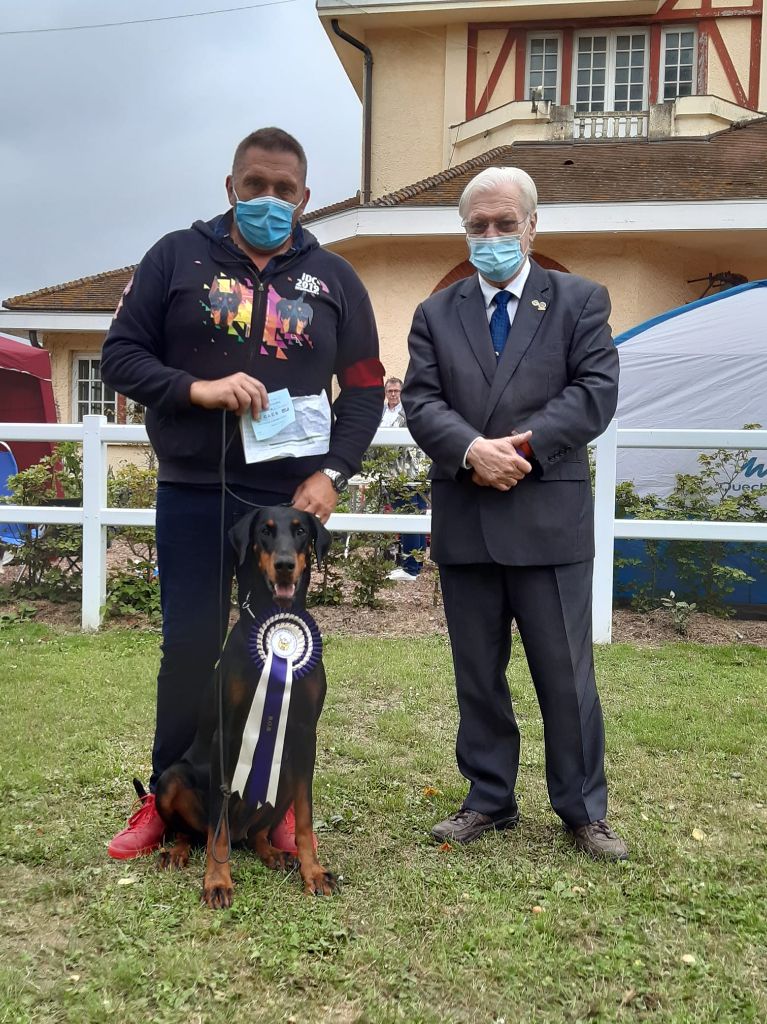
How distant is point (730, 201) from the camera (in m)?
13.1

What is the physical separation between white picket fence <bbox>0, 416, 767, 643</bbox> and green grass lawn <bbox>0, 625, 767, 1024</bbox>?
2.03 m

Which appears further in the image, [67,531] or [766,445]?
[67,531]

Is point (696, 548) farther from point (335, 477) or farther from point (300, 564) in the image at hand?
point (300, 564)

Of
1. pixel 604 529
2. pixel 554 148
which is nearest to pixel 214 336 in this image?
pixel 604 529

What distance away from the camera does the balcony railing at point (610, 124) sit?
16609 mm

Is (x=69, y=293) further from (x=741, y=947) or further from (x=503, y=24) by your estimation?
(x=741, y=947)

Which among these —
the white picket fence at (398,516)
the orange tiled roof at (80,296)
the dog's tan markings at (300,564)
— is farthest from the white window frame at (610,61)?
the dog's tan markings at (300,564)

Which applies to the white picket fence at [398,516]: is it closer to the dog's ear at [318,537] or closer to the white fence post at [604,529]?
the white fence post at [604,529]

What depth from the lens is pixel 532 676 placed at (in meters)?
3.52

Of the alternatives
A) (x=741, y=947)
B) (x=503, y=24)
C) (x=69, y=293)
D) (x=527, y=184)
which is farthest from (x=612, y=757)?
(x=69, y=293)

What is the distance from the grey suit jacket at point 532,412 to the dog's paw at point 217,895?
4.40ft

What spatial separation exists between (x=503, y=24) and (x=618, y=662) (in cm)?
1460

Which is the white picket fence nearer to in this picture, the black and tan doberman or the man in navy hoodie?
the man in navy hoodie

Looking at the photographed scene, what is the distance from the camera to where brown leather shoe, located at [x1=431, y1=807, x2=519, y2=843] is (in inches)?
140
